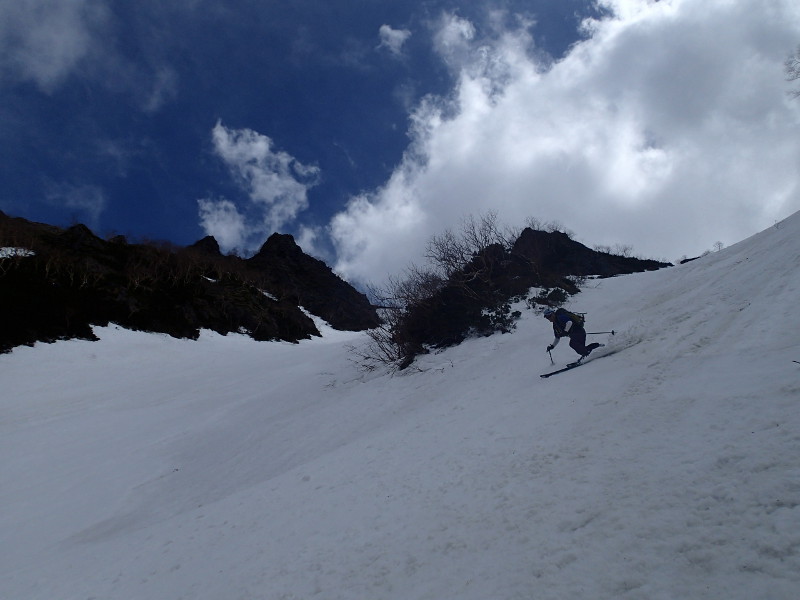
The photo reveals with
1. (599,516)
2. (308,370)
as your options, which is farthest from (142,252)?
(599,516)

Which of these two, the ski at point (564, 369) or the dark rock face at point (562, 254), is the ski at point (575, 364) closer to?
the ski at point (564, 369)

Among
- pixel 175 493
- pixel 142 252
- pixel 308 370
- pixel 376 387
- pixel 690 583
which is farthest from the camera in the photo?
pixel 142 252

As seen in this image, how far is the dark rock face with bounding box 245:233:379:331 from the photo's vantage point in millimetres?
76062

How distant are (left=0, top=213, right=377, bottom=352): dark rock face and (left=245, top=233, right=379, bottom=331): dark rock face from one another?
51.0 feet

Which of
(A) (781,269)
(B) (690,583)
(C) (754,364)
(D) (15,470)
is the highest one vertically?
(D) (15,470)

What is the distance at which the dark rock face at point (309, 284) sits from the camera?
250 feet

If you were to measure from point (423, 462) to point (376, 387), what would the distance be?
9.47 metres

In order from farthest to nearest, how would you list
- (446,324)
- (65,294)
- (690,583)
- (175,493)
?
(65,294) → (446,324) → (175,493) → (690,583)

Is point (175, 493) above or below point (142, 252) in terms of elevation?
below

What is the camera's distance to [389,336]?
22453mm

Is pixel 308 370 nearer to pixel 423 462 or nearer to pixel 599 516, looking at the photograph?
pixel 423 462

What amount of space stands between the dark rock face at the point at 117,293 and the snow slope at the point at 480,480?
12.7m

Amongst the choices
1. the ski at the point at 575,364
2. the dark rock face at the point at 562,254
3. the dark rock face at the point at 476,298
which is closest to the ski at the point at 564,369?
the ski at the point at 575,364

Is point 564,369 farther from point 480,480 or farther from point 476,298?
point 476,298
